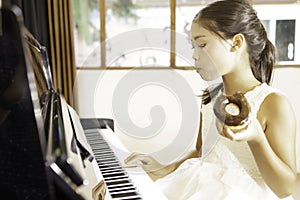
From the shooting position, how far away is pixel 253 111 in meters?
0.99

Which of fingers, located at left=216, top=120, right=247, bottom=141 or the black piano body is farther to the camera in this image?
fingers, located at left=216, top=120, right=247, bottom=141

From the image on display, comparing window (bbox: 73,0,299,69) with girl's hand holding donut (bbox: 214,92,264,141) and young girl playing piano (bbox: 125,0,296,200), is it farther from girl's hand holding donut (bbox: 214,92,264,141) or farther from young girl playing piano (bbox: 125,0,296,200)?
girl's hand holding donut (bbox: 214,92,264,141)

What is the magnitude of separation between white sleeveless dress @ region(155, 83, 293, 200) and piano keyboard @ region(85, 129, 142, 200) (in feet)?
0.53

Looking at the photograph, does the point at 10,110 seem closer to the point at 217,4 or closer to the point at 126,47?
the point at 217,4

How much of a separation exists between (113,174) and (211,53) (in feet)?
1.65

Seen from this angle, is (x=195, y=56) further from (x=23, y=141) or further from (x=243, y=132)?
(x=23, y=141)

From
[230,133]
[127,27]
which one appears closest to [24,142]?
[230,133]

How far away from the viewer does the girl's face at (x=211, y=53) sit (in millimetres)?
1100

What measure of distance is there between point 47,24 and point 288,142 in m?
2.32

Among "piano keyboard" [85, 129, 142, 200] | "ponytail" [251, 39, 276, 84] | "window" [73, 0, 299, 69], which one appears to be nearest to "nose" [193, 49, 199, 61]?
"ponytail" [251, 39, 276, 84]

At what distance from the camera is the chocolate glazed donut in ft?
2.88

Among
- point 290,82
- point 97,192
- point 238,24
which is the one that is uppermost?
point 238,24

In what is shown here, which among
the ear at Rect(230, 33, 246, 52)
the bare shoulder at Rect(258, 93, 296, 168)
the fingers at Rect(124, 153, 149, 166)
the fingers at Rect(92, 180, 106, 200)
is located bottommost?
the fingers at Rect(124, 153, 149, 166)

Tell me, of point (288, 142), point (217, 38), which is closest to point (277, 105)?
point (288, 142)
